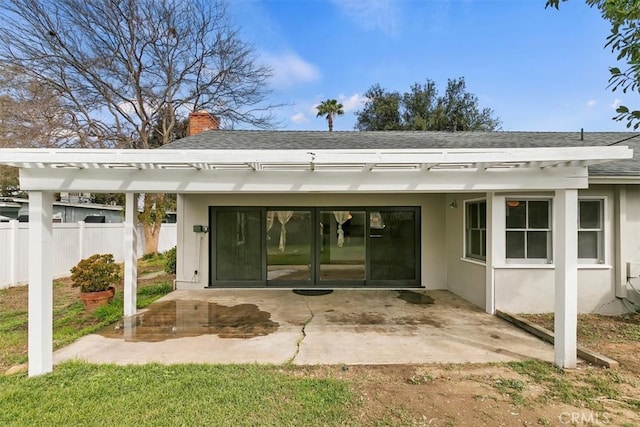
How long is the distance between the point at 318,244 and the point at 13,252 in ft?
25.9

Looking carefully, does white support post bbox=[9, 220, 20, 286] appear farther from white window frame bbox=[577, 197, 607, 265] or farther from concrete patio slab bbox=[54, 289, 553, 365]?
white window frame bbox=[577, 197, 607, 265]

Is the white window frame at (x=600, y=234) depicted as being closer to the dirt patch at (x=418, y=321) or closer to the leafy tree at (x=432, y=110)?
the dirt patch at (x=418, y=321)

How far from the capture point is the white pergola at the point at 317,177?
Result: 3.69 m

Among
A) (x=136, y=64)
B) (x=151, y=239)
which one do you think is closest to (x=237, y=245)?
(x=151, y=239)

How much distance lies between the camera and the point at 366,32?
51.3 feet

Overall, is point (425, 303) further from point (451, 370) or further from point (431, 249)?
point (451, 370)

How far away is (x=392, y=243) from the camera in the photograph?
8938mm

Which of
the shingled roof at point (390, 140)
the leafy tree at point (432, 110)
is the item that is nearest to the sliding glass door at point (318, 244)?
the shingled roof at point (390, 140)

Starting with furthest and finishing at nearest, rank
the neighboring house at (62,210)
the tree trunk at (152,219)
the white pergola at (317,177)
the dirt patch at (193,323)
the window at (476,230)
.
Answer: the neighboring house at (62,210) → the tree trunk at (152,219) → the window at (476,230) → the dirt patch at (193,323) → the white pergola at (317,177)

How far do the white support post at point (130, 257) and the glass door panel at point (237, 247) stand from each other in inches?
99.5

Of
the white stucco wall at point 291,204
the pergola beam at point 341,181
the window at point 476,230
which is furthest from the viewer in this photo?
the white stucco wall at point 291,204

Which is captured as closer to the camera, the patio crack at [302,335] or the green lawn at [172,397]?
the green lawn at [172,397]

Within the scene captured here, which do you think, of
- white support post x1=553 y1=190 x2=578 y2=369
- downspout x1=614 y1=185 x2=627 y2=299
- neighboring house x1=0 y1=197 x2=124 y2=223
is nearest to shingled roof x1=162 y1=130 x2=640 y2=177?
downspout x1=614 y1=185 x2=627 y2=299

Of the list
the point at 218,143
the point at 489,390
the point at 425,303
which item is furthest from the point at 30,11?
the point at 489,390
